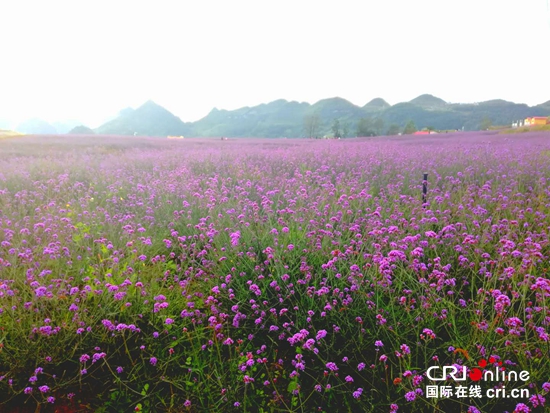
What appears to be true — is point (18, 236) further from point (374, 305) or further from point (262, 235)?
point (374, 305)

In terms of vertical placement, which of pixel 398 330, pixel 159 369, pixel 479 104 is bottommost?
pixel 159 369

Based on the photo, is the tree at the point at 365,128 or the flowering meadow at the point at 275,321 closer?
the flowering meadow at the point at 275,321

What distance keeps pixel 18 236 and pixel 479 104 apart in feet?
605

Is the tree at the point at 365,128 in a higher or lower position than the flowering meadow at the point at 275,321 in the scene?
higher

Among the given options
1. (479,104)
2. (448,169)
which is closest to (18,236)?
(448,169)

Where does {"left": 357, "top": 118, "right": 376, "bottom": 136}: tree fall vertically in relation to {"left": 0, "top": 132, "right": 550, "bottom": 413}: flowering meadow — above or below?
above

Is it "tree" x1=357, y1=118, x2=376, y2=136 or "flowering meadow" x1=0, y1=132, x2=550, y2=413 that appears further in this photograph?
"tree" x1=357, y1=118, x2=376, y2=136

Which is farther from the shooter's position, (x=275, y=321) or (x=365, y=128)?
(x=365, y=128)

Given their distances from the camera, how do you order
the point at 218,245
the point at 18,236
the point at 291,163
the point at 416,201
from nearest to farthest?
1. the point at 218,245
2. the point at 18,236
3. the point at 416,201
4. the point at 291,163

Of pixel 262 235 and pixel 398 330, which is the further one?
pixel 262 235

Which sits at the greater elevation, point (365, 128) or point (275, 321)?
point (365, 128)

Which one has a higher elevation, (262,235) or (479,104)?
(479,104)

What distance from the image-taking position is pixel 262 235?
3777 mm

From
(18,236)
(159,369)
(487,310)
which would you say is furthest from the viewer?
(18,236)
